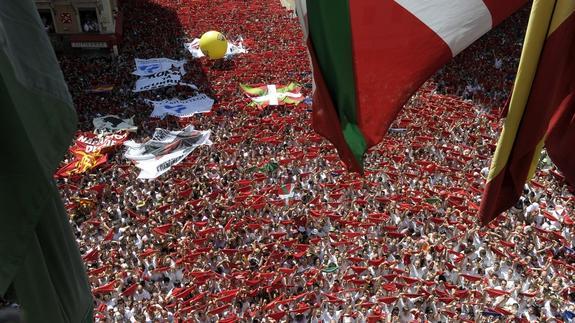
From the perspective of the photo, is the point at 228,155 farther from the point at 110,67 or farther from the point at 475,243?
the point at 110,67

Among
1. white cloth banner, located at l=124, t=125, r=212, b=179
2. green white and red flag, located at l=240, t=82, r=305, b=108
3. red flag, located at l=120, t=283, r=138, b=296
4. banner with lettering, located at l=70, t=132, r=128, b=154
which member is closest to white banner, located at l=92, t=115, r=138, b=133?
banner with lettering, located at l=70, t=132, r=128, b=154

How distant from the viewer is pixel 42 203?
230cm

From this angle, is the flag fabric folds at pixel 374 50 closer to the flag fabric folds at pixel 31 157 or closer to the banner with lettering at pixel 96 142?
the flag fabric folds at pixel 31 157

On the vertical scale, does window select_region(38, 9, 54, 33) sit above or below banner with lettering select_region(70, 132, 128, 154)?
above

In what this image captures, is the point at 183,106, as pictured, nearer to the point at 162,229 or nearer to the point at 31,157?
the point at 162,229

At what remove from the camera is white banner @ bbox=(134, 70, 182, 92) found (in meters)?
24.0

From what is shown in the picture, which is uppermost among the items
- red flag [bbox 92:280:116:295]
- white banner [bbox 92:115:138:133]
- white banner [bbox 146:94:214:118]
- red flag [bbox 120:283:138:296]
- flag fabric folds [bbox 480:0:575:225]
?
flag fabric folds [bbox 480:0:575:225]

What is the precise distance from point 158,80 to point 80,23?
6.71 meters

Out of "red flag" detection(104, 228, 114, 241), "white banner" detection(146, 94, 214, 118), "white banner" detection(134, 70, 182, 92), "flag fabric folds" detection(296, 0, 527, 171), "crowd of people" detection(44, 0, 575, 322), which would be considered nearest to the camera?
"flag fabric folds" detection(296, 0, 527, 171)

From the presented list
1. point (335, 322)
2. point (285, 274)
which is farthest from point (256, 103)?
point (335, 322)

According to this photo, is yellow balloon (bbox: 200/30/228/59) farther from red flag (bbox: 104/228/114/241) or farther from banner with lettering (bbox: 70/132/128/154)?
red flag (bbox: 104/228/114/241)

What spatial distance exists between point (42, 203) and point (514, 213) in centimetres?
1351

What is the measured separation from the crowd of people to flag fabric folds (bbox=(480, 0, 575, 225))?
6.63ft

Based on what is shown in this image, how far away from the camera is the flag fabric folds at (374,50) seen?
501cm
